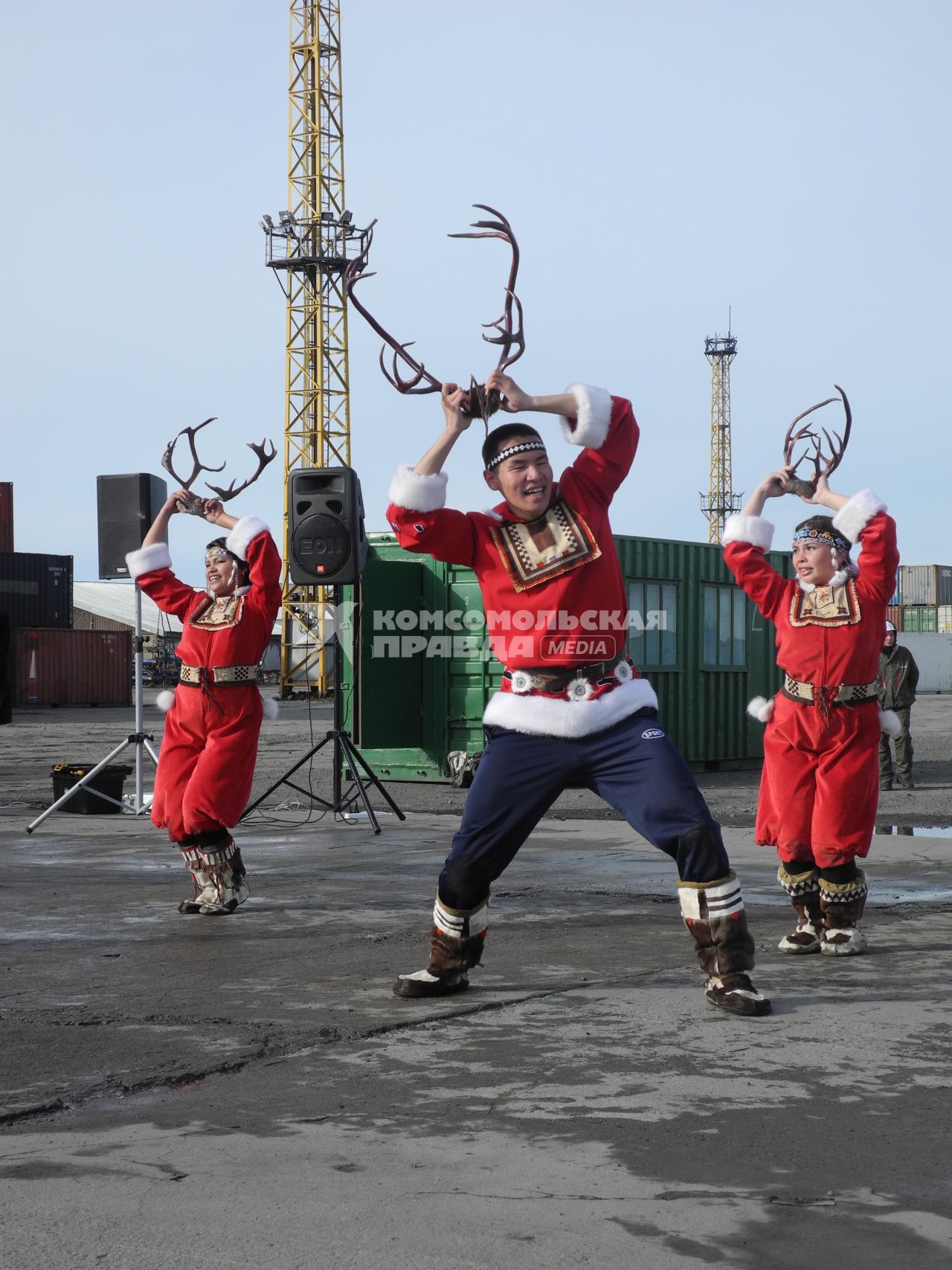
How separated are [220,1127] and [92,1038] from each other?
113 centimetres

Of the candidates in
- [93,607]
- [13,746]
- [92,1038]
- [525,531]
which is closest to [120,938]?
[92,1038]

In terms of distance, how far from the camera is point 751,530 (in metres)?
6.20

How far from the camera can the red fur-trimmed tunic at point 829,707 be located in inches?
234

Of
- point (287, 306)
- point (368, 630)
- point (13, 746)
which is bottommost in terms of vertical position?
point (13, 746)

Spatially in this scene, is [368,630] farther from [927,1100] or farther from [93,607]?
[93,607]

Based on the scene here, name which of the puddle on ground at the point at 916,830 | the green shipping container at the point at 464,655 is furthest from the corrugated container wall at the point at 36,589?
the puddle on ground at the point at 916,830

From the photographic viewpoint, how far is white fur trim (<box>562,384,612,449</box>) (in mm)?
5242

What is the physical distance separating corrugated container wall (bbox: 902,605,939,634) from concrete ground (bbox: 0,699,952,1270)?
2451 inches

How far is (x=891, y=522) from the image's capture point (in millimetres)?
6043

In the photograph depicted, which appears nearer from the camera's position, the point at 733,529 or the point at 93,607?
the point at 733,529

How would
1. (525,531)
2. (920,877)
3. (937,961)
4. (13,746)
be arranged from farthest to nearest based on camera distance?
(13,746) → (920,877) → (937,961) → (525,531)

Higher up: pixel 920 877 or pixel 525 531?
pixel 525 531

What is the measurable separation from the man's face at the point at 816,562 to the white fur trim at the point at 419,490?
1.79m

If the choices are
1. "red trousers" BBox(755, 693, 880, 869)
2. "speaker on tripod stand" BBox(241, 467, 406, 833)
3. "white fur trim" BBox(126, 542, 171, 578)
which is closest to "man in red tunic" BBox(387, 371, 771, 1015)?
"red trousers" BBox(755, 693, 880, 869)
